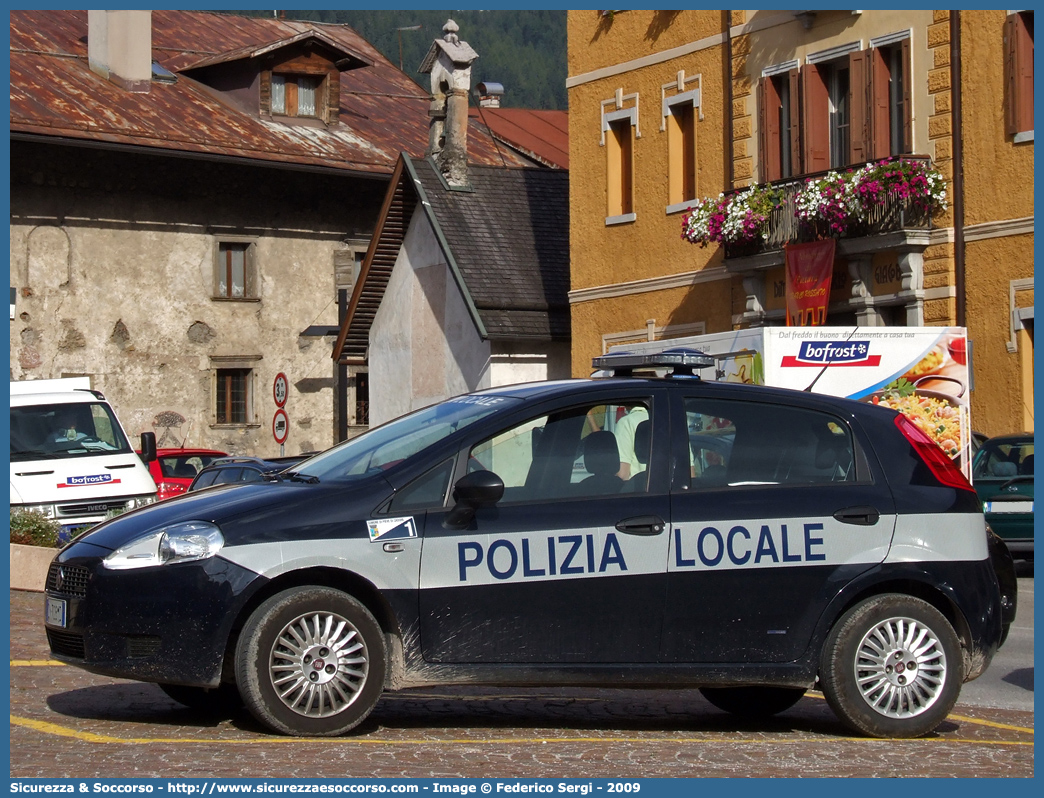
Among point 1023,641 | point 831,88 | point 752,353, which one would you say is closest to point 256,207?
point 831,88

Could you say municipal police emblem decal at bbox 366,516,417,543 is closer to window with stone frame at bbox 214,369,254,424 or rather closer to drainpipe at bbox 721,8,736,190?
drainpipe at bbox 721,8,736,190

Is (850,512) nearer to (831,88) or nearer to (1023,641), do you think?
(1023,641)

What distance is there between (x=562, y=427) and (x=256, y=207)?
35962 millimetres

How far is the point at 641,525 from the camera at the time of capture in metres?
→ 7.67

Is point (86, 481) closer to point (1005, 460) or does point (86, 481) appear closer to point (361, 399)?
point (1005, 460)

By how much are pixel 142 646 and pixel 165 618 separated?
181 millimetres

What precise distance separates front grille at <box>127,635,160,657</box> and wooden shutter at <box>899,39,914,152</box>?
18.5 metres

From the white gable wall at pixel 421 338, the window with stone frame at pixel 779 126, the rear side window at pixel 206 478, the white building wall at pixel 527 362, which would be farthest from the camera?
the white gable wall at pixel 421 338

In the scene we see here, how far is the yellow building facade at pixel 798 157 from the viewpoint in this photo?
2253 cm

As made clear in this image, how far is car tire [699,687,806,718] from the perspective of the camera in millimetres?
8695

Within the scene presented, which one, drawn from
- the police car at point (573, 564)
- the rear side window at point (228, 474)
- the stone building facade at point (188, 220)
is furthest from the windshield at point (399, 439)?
the stone building facade at point (188, 220)

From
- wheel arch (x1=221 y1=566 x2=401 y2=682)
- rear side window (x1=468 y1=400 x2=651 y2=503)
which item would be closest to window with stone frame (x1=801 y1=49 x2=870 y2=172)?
rear side window (x1=468 y1=400 x2=651 y2=503)

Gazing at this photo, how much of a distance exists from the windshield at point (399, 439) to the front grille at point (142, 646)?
1.09 m

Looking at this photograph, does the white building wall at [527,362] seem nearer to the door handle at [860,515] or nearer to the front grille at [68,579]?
the door handle at [860,515]
